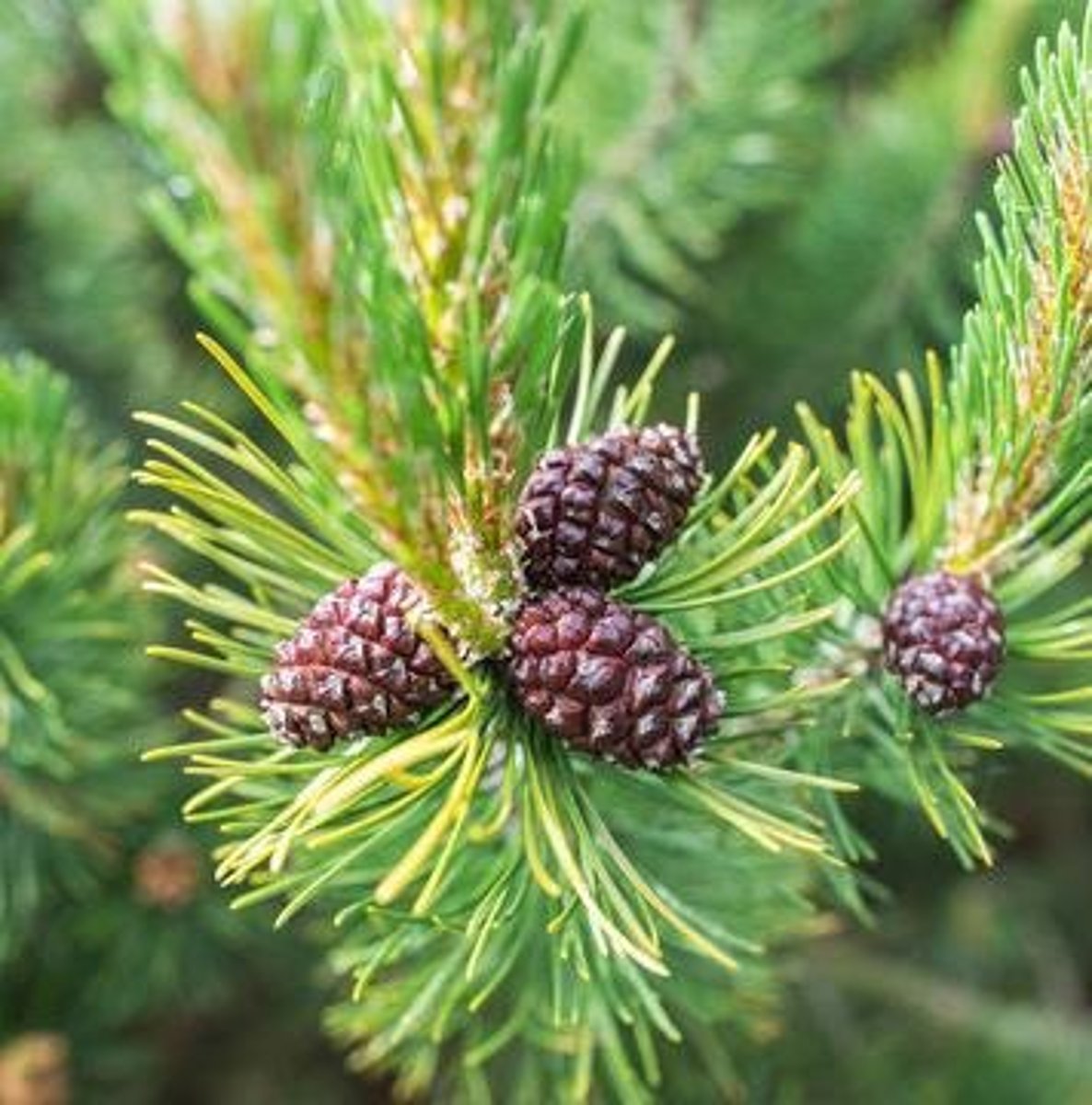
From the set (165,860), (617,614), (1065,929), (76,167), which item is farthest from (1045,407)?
(1065,929)

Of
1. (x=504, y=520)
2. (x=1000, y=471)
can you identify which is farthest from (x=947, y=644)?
(x=504, y=520)

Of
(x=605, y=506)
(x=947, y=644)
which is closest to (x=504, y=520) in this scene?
(x=605, y=506)

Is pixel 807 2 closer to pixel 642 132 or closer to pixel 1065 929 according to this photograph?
pixel 642 132

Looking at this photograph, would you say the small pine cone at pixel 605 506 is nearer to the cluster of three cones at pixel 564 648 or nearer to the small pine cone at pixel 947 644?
the cluster of three cones at pixel 564 648

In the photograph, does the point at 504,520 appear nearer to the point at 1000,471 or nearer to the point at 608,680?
the point at 608,680

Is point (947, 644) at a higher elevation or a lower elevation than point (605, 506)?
lower
